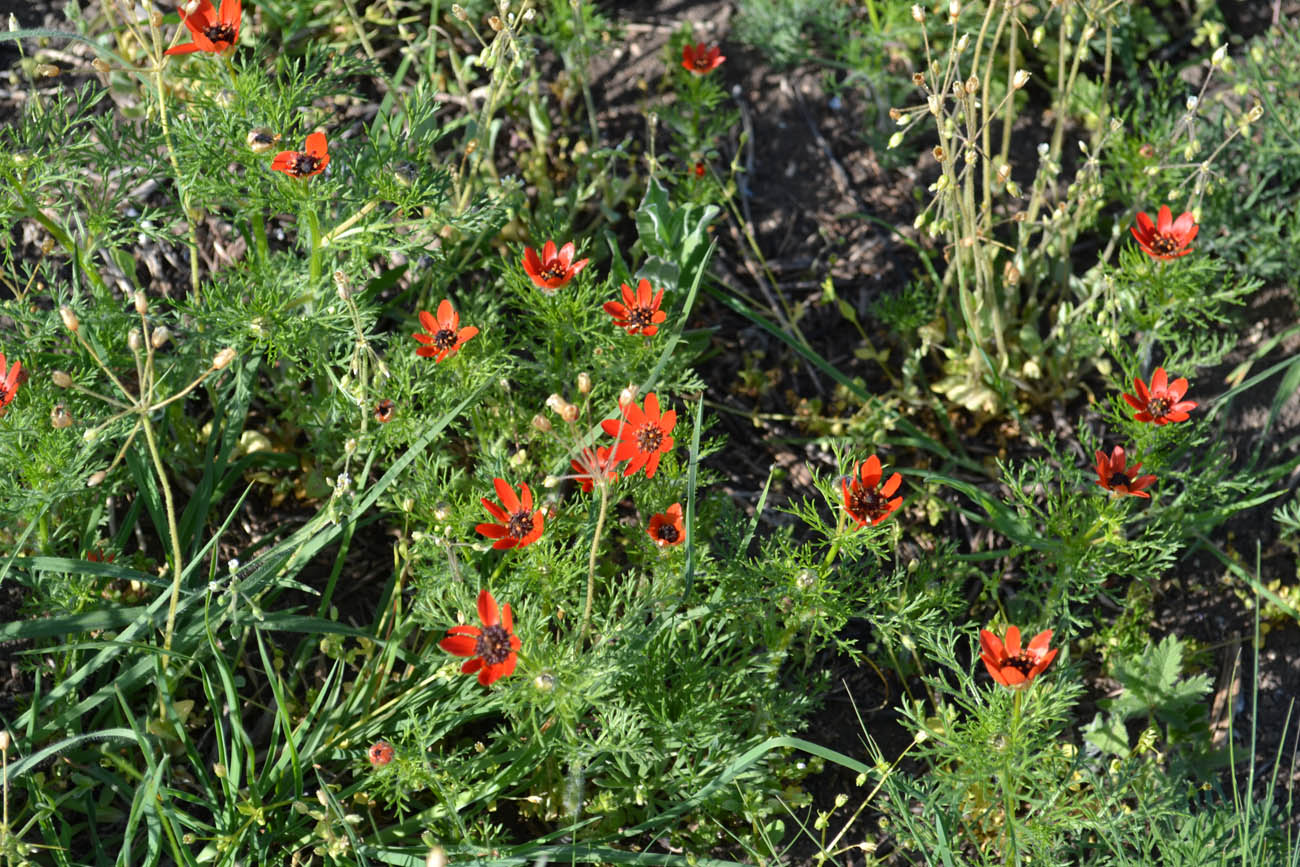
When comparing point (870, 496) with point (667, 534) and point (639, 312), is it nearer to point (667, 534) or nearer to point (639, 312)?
point (667, 534)

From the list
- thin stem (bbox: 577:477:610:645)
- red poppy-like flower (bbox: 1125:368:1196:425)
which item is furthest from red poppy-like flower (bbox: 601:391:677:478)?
red poppy-like flower (bbox: 1125:368:1196:425)

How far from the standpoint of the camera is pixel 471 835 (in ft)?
7.26

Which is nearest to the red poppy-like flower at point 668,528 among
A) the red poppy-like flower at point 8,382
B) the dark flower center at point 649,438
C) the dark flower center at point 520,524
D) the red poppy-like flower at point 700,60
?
the dark flower center at point 649,438

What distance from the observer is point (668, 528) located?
7.24 feet

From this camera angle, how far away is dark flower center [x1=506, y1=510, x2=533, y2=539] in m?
2.10

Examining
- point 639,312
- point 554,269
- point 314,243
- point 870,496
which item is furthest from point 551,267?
point 870,496

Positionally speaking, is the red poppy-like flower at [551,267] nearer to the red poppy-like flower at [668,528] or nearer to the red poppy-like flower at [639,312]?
the red poppy-like flower at [639,312]

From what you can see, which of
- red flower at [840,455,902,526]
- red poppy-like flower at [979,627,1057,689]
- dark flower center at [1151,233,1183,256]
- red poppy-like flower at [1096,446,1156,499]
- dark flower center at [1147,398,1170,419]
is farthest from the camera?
dark flower center at [1151,233,1183,256]

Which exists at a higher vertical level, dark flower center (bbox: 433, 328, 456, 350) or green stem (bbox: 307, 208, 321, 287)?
green stem (bbox: 307, 208, 321, 287)

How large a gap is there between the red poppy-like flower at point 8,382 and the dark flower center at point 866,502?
5.22 feet

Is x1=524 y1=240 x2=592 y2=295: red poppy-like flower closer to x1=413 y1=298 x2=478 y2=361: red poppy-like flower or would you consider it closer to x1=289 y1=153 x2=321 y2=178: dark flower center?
x1=413 y1=298 x2=478 y2=361: red poppy-like flower

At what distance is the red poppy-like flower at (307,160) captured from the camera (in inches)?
86.0

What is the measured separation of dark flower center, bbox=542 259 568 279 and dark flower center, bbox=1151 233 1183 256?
4.43 feet

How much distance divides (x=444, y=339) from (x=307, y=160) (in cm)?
44
